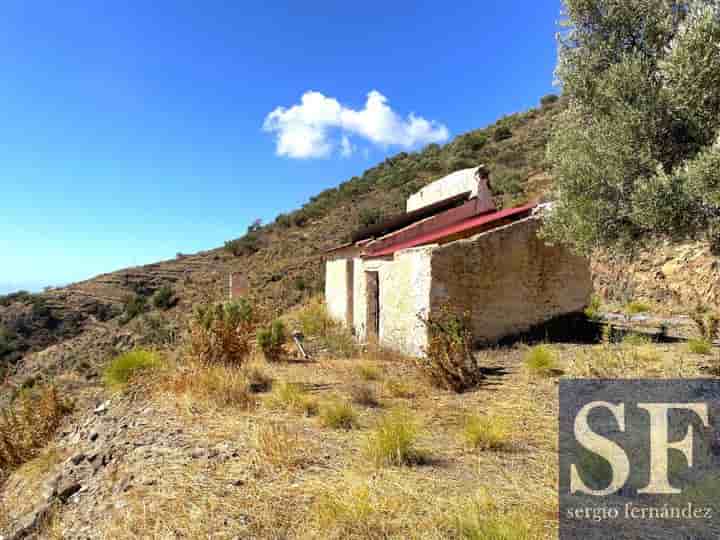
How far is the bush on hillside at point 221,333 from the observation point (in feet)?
25.6

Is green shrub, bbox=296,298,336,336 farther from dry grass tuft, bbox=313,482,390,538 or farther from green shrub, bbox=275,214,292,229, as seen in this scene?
green shrub, bbox=275,214,292,229

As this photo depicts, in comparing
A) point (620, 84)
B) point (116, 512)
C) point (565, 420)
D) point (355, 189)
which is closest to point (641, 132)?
point (620, 84)

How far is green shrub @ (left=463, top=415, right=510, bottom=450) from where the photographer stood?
4562 millimetres

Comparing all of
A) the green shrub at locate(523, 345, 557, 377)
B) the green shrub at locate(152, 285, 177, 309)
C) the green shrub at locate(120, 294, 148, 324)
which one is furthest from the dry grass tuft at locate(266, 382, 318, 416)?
the green shrub at locate(152, 285, 177, 309)

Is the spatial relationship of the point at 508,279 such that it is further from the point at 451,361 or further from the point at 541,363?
the point at 451,361

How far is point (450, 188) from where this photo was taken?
48.1ft

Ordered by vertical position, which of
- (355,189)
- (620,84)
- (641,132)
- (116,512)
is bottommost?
(116,512)

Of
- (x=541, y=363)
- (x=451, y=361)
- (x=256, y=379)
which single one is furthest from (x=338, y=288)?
(x=541, y=363)

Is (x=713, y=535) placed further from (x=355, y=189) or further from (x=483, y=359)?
(x=355, y=189)

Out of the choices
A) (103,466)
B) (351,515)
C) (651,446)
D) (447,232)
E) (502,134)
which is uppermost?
(502,134)

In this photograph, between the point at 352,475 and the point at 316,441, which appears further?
the point at 316,441

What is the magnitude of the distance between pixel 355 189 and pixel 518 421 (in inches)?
1270

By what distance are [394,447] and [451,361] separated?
2903 millimetres

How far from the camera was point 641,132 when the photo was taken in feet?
18.7
